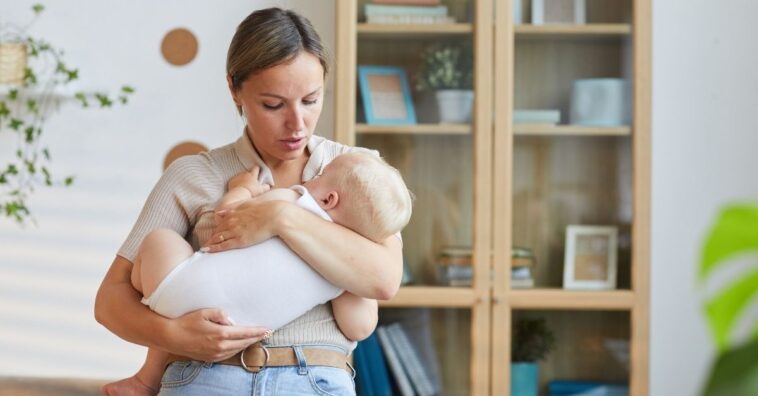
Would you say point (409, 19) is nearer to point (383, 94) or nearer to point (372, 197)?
point (383, 94)

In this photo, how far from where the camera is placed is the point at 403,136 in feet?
10.2

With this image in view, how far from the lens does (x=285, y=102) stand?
140 cm

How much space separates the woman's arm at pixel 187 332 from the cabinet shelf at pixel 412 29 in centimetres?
185

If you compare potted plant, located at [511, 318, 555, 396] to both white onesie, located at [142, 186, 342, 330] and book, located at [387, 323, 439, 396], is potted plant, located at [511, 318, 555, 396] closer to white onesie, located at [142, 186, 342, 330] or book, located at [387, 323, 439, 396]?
book, located at [387, 323, 439, 396]

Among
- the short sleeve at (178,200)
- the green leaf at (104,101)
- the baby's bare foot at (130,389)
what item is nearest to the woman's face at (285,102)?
the short sleeve at (178,200)

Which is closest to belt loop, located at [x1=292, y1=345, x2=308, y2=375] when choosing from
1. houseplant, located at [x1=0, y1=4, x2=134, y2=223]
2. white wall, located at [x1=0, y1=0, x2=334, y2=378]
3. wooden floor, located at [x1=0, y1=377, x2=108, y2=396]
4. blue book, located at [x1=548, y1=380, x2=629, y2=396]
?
wooden floor, located at [x1=0, y1=377, x2=108, y2=396]

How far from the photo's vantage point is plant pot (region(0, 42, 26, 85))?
3.40 meters

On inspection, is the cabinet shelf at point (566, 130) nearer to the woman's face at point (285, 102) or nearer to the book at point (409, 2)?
the book at point (409, 2)

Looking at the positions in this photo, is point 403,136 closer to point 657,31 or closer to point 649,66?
point 649,66

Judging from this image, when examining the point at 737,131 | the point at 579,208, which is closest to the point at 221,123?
the point at 579,208

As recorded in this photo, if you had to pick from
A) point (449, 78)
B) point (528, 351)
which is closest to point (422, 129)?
point (449, 78)

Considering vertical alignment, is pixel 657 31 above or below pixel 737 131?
above

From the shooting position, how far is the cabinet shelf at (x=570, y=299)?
10.1 ft

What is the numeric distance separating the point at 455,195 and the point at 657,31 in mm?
953
